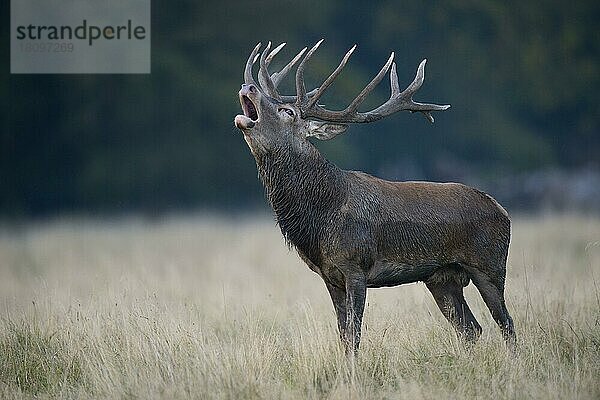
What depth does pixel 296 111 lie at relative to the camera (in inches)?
311

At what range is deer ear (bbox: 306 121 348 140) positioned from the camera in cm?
796

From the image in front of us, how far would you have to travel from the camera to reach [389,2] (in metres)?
26.7

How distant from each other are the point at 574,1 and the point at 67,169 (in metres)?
13.3

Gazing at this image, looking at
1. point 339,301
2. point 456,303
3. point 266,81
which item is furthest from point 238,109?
point 339,301

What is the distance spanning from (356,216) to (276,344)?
1141 millimetres

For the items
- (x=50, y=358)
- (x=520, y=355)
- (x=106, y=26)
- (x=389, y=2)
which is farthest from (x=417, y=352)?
(x=389, y=2)

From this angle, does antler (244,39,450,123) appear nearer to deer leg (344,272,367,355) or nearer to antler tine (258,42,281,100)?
antler tine (258,42,281,100)

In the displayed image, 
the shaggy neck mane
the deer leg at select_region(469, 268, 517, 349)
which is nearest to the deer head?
the shaggy neck mane

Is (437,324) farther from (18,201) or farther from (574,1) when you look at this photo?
(574,1)

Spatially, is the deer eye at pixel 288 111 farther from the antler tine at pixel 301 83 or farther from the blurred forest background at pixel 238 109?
the blurred forest background at pixel 238 109

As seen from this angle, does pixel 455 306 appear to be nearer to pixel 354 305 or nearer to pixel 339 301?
pixel 339 301

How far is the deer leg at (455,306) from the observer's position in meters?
8.17

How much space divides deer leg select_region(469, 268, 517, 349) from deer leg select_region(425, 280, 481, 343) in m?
0.24

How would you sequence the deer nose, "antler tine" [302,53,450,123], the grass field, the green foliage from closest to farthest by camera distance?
the grass field
the green foliage
the deer nose
"antler tine" [302,53,450,123]
